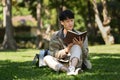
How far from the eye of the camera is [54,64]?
9359 millimetres

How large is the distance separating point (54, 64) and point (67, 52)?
0.47 m

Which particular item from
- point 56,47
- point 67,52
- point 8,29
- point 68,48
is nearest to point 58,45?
point 56,47

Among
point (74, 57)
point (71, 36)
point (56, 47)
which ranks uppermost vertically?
point (71, 36)

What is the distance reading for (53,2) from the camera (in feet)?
134

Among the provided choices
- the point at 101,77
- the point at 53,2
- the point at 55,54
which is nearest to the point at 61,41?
the point at 55,54

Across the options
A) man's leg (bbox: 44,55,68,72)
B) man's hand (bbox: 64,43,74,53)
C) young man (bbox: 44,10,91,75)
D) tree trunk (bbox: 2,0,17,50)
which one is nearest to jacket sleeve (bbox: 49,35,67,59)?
young man (bbox: 44,10,91,75)

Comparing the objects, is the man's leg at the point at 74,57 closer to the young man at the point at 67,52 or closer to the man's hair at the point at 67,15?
the young man at the point at 67,52

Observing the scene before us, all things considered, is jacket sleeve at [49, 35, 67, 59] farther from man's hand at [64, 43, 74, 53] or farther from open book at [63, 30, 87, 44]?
open book at [63, 30, 87, 44]

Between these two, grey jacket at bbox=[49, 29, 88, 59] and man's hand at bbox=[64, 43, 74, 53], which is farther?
grey jacket at bbox=[49, 29, 88, 59]

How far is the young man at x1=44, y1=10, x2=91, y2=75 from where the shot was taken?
8.85 m

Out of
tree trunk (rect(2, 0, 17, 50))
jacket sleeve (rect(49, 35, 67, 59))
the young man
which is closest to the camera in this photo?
the young man

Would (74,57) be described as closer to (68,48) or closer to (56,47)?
(68,48)

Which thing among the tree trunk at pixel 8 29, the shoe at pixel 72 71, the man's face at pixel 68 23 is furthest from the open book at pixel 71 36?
the tree trunk at pixel 8 29

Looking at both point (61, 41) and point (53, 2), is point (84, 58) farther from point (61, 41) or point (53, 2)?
point (53, 2)
